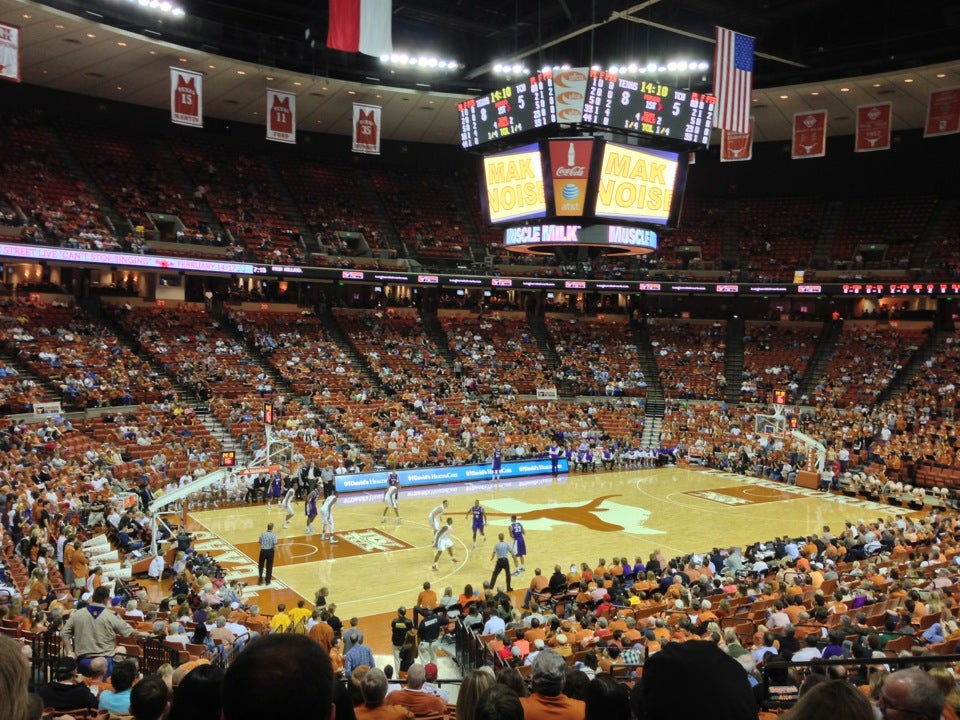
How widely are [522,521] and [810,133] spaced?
58.9 feet

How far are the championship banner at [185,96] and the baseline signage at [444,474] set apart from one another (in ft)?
45.2

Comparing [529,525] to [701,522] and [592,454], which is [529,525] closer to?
[701,522]

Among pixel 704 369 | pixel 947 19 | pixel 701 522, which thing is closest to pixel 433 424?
pixel 701 522

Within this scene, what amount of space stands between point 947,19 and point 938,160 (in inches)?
541

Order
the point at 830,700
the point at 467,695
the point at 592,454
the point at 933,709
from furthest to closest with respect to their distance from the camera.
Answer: the point at 592,454 → the point at 467,695 → the point at 933,709 → the point at 830,700

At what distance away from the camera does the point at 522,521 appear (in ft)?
79.2

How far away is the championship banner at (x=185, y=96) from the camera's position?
26875 mm

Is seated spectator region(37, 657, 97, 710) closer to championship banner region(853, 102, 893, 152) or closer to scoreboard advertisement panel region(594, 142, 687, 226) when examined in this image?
scoreboard advertisement panel region(594, 142, 687, 226)

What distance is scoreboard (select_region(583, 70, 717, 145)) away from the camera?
17375 millimetres

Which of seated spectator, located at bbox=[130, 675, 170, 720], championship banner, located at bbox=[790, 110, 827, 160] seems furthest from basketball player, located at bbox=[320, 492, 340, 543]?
championship banner, located at bbox=[790, 110, 827, 160]

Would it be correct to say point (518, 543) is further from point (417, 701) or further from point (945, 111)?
point (945, 111)

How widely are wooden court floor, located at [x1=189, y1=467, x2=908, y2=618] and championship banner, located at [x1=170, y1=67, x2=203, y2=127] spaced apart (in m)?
13.7

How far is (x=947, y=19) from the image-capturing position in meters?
30.9

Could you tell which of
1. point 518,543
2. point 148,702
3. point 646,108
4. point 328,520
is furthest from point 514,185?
point 148,702
